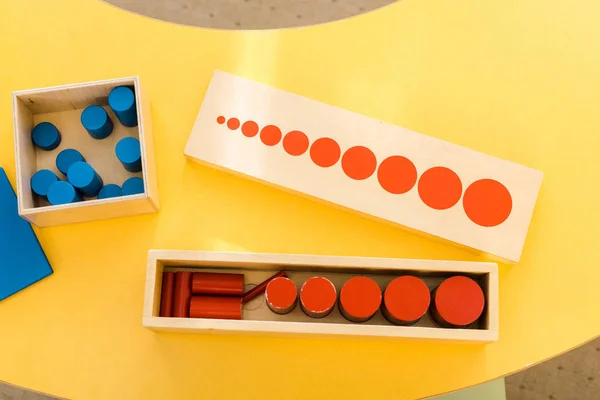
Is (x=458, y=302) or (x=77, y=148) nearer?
(x=458, y=302)

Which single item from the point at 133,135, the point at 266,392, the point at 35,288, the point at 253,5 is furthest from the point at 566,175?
the point at 253,5

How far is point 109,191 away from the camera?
0.77m

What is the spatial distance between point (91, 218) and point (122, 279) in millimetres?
103

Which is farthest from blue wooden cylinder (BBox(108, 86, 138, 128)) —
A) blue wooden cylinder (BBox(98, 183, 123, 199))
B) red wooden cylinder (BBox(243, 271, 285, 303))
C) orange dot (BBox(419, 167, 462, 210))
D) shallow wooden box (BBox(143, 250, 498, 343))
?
orange dot (BBox(419, 167, 462, 210))

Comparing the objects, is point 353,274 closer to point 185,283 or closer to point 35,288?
point 185,283

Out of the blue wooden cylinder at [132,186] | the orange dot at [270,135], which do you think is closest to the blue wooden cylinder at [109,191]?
the blue wooden cylinder at [132,186]

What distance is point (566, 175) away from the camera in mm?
796

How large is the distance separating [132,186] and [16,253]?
0.65 feet

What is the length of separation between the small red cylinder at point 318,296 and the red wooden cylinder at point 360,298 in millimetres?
17

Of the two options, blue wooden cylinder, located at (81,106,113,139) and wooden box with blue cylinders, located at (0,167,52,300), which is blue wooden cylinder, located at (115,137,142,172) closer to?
blue wooden cylinder, located at (81,106,113,139)

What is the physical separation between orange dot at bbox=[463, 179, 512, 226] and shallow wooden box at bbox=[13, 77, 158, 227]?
1.52 feet

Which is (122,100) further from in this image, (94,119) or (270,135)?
(270,135)

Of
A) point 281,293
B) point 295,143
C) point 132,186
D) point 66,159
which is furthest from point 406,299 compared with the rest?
point 66,159

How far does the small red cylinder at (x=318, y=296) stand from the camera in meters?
0.71
